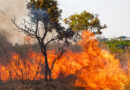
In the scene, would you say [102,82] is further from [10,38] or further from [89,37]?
[10,38]

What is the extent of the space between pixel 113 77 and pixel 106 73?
83cm

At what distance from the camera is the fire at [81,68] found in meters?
18.9

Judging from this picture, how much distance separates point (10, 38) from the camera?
2711cm

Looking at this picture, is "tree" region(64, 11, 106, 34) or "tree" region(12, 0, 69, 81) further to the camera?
"tree" region(64, 11, 106, 34)

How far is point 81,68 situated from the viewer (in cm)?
2156

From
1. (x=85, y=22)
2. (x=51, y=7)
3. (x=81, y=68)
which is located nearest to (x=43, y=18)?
(x=51, y=7)

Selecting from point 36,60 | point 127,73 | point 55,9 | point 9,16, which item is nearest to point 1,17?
point 9,16

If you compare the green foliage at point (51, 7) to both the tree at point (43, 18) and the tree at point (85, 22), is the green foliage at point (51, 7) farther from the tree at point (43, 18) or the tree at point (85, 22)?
the tree at point (85, 22)

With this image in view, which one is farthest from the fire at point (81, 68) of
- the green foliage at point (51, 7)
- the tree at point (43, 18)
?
the green foliage at point (51, 7)

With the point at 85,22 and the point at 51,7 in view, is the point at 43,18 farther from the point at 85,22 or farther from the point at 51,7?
the point at 85,22

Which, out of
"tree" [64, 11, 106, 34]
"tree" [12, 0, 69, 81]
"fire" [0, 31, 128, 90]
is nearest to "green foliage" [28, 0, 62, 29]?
"tree" [12, 0, 69, 81]

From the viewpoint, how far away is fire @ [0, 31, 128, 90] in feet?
62.1

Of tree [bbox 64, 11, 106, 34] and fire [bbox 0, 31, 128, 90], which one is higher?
tree [bbox 64, 11, 106, 34]

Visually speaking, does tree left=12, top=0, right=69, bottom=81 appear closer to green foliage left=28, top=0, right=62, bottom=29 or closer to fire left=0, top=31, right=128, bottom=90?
green foliage left=28, top=0, right=62, bottom=29
